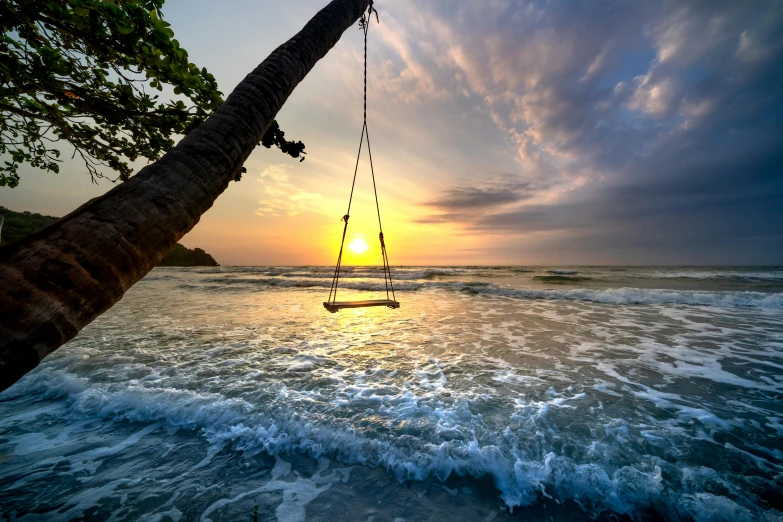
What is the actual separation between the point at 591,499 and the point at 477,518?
1.22m

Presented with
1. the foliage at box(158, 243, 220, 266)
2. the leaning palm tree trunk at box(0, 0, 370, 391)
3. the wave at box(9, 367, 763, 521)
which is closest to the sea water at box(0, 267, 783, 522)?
the wave at box(9, 367, 763, 521)

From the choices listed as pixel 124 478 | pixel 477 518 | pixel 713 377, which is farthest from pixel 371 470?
pixel 713 377

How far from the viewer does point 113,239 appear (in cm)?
139

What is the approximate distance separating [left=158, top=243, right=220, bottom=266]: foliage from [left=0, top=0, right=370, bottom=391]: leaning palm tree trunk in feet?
251

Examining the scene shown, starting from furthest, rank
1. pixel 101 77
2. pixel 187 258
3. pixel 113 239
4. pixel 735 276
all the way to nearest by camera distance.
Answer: pixel 187 258 < pixel 735 276 < pixel 101 77 < pixel 113 239

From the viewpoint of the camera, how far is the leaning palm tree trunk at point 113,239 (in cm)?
112

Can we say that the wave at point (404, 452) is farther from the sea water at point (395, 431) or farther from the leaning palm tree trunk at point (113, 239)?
the leaning palm tree trunk at point (113, 239)

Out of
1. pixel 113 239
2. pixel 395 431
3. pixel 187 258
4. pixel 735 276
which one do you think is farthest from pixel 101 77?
pixel 187 258

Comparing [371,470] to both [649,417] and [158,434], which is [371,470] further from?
[649,417]

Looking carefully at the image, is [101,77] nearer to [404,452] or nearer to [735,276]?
[404,452]

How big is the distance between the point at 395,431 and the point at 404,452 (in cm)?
41

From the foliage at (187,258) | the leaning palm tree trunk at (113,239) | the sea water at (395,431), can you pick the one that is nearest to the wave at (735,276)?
the sea water at (395,431)

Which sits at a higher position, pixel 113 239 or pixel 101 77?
pixel 101 77

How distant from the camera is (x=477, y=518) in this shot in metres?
2.84
